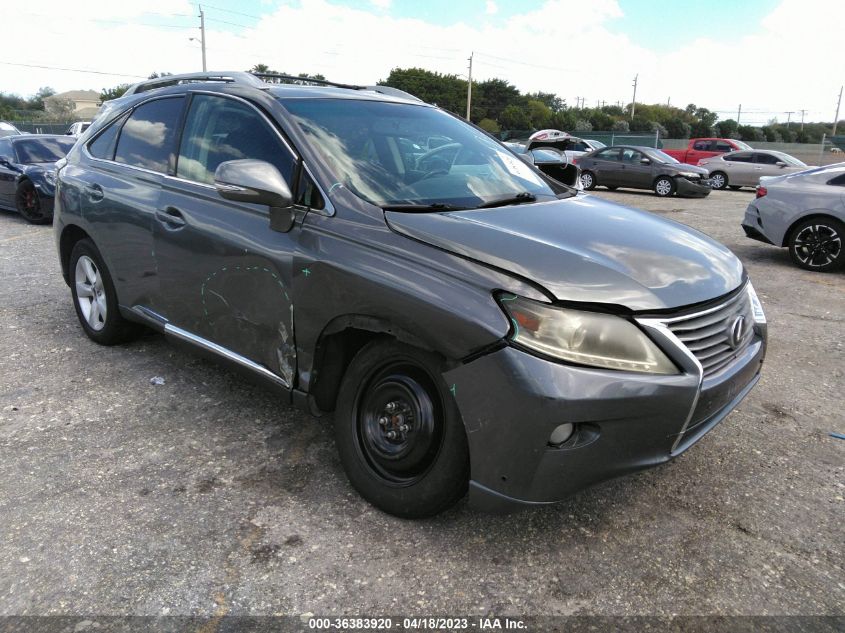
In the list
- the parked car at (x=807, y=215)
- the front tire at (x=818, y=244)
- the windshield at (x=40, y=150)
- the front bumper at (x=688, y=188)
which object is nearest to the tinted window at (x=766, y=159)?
the front bumper at (x=688, y=188)

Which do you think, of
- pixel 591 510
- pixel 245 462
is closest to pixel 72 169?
pixel 245 462

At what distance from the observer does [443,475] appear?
97.0 inches

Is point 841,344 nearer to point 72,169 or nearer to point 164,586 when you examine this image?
point 164,586

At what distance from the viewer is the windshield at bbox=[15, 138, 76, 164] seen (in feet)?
35.2

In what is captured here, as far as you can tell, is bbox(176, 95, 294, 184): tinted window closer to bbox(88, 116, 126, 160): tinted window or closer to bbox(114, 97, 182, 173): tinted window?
bbox(114, 97, 182, 173): tinted window

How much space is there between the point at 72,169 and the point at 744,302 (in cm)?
441

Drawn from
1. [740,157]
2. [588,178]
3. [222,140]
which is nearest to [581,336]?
[222,140]

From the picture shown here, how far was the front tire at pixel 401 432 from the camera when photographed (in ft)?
7.97

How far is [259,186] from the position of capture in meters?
2.76

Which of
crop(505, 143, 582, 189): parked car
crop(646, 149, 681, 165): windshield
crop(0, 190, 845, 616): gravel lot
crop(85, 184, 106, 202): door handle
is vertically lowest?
crop(0, 190, 845, 616): gravel lot

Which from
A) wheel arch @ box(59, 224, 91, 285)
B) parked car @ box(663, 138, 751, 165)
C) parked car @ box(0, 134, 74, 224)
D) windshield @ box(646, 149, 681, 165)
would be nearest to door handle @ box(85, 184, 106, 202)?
wheel arch @ box(59, 224, 91, 285)

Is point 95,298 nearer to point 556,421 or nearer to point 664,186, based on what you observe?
point 556,421

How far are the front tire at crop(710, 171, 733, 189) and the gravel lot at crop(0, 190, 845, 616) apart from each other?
64.6 ft

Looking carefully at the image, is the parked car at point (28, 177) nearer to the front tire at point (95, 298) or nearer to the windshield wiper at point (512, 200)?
the front tire at point (95, 298)
